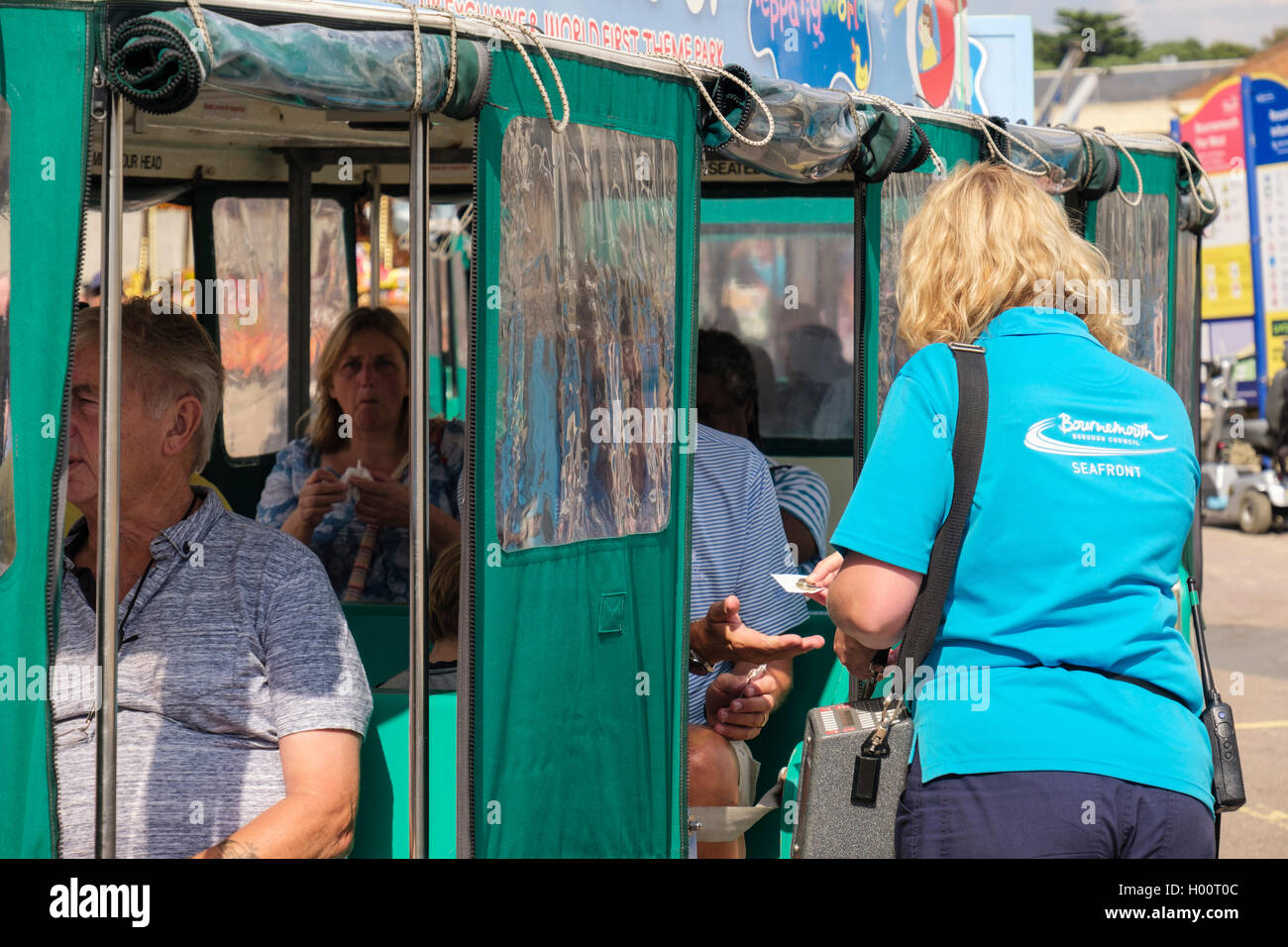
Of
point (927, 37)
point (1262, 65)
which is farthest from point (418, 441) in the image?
point (1262, 65)

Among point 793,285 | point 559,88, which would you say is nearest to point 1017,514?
point 559,88

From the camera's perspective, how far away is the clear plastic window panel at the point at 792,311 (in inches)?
287

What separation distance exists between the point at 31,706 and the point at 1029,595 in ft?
5.34

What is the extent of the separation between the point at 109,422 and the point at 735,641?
6.35ft

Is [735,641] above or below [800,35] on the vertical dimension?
below

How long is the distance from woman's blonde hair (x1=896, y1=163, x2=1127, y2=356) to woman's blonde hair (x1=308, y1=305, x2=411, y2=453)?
307cm

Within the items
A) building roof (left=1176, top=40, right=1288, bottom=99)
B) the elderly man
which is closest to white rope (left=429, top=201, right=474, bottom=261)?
the elderly man

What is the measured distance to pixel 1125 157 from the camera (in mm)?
5285

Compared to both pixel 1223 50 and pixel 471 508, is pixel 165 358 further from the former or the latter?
pixel 1223 50

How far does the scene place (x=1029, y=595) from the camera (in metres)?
2.21

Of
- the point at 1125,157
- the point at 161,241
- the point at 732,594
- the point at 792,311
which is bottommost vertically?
the point at 732,594

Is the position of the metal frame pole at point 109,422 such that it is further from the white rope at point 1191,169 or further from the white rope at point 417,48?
the white rope at point 1191,169
